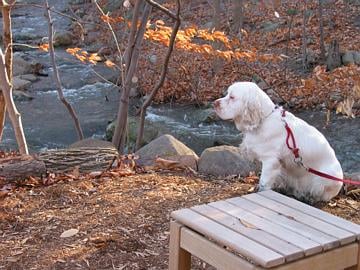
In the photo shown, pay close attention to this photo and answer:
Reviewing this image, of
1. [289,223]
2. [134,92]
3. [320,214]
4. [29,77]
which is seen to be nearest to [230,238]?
[289,223]

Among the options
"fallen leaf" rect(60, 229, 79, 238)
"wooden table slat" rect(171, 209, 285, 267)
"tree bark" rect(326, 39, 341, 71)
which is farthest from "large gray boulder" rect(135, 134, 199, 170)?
"tree bark" rect(326, 39, 341, 71)

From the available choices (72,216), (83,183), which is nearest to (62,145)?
(83,183)

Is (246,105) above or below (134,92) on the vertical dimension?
above

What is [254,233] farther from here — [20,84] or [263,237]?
[20,84]

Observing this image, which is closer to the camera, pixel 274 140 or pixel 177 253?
pixel 177 253

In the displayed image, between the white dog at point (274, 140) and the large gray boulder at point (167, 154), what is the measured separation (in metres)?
1.42

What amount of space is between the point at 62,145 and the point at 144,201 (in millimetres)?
6328

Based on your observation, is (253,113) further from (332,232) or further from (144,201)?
(332,232)

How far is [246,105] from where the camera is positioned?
452cm

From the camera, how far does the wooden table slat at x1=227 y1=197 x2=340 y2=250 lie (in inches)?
110

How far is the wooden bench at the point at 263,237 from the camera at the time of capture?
2693mm

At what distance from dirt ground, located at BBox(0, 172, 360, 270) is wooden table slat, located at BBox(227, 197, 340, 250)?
829 millimetres

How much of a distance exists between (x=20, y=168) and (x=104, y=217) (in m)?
1.25

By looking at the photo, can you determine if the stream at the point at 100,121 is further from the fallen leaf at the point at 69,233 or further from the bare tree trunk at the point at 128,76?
the fallen leaf at the point at 69,233
